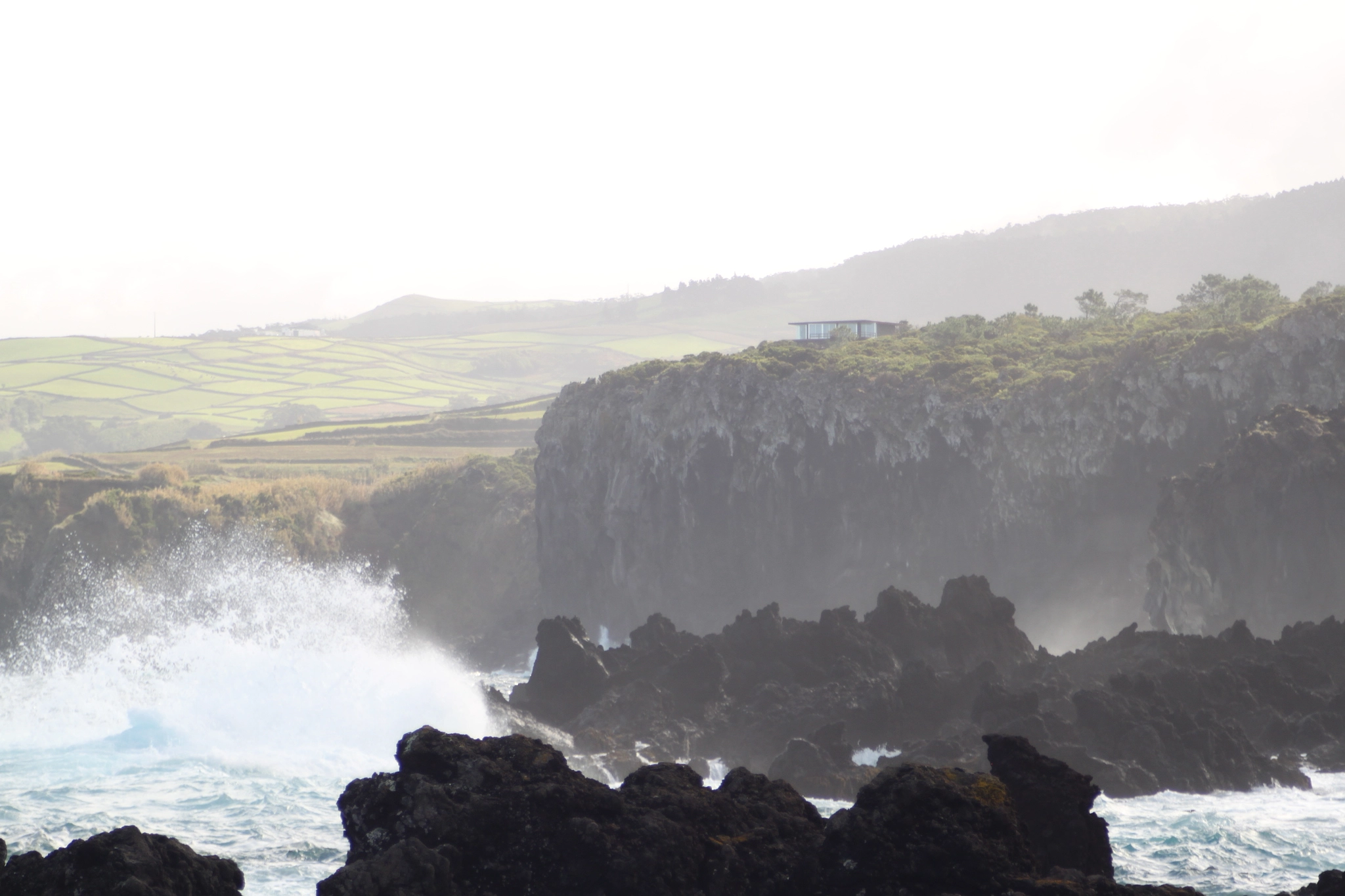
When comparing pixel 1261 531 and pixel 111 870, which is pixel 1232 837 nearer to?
pixel 1261 531

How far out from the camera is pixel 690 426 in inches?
2218

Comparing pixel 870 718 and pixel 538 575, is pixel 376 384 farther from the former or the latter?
pixel 870 718

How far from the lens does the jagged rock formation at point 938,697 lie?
86.4ft

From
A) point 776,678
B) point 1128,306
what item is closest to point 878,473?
point 776,678

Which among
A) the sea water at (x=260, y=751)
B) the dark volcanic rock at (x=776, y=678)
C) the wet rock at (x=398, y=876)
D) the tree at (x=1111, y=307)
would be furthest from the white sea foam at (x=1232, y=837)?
the tree at (x=1111, y=307)

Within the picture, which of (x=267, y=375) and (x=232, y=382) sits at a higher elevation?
(x=267, y=375)

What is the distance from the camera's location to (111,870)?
36.1 ft

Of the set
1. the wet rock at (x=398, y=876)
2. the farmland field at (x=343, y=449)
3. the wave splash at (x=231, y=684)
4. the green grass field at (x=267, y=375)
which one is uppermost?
the green grass field at (x=267, y=375)

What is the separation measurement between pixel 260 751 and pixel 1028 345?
42362 mm

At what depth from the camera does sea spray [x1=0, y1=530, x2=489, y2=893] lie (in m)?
24.2

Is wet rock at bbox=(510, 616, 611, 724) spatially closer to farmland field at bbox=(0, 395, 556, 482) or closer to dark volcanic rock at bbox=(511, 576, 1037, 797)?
dark volcanic rock at bbox=(511, 576, 1037, 797)

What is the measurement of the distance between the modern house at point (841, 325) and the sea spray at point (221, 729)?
1369 inches

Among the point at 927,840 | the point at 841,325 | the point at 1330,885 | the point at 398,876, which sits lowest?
the point at 1330,885

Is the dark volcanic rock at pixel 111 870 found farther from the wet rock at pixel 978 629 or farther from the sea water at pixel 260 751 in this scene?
the wet rock at pixel 978 629
